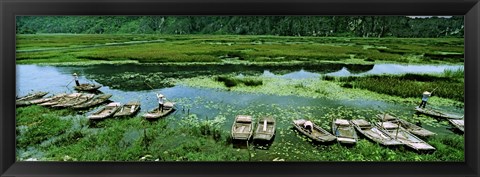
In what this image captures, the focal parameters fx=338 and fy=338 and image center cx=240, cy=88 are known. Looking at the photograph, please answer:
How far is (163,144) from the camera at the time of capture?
6.14 ft

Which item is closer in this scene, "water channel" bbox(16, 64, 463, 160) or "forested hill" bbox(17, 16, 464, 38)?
"forested hill" bbox(17, 16, 464, 38)

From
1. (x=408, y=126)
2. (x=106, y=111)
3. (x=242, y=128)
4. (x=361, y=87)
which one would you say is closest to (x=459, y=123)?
(x=408, y=126)

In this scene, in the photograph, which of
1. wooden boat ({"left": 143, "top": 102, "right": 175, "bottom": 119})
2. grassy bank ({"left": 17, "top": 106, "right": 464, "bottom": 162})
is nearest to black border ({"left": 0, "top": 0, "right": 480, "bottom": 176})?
grassy bank ({"left": 17, "top": 106, "right": 464, "bottom": 162})

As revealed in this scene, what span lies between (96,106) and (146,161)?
49 cm

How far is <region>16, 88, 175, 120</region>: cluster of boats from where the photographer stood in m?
1.90

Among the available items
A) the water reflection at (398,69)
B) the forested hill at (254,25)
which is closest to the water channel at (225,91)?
the water reflection at (398,69)

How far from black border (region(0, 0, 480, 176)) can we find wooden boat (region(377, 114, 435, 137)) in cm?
20

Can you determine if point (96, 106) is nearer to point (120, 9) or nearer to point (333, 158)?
point (120, 9)

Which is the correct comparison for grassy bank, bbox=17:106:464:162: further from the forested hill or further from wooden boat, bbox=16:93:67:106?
the forested hill

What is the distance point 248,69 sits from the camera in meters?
1.96

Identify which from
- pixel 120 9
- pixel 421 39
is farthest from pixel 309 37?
pixel 120 9

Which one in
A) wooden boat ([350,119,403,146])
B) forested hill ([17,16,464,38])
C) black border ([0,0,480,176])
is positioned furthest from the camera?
wooden boat ([350,119,403,146])

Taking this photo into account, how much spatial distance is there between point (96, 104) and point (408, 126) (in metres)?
1.80

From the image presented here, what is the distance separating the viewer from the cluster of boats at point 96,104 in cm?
190
